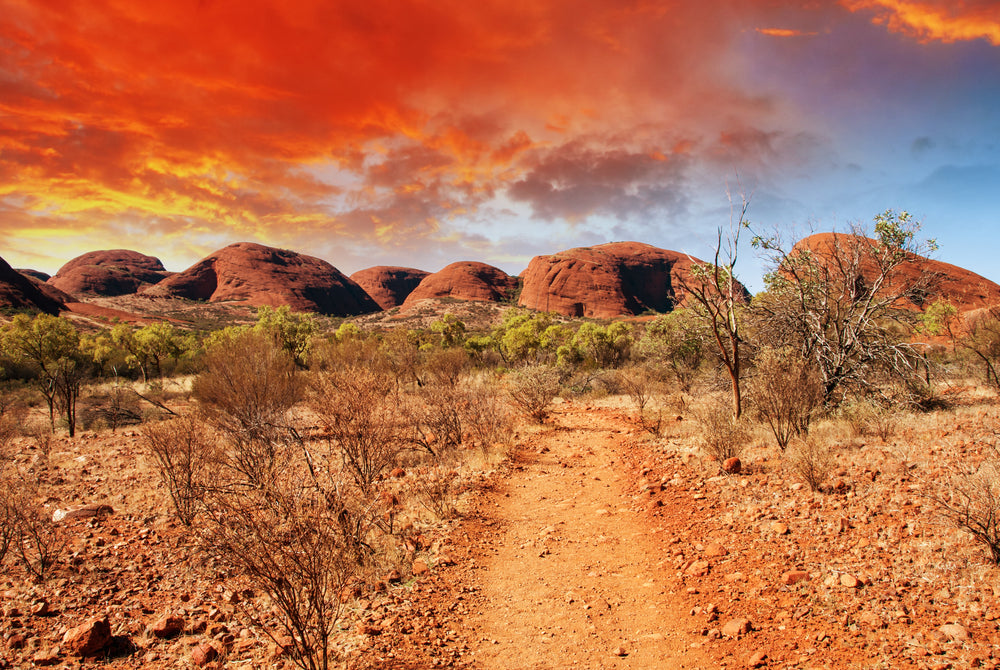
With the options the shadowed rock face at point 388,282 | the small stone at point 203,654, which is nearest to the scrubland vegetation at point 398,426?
the small stone at point 203,654

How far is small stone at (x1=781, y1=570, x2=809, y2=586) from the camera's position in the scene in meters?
4.11

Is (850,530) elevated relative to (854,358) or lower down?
lower down

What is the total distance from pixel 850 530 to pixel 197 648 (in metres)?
6.51

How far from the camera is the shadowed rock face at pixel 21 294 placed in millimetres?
58781

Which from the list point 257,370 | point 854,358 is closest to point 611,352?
point 854,358

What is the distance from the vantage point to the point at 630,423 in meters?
12.5

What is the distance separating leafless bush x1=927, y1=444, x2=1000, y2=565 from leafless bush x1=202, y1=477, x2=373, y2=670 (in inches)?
218

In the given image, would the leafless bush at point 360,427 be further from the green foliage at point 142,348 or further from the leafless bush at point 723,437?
the green foliage at point 142,348

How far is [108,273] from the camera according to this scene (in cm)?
12000

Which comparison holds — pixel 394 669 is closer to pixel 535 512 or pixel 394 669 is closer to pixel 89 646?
pixel 89 646

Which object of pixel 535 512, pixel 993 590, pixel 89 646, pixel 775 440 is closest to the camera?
pixel 993 590

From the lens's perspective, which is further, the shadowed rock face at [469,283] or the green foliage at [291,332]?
the shadowed rock face at [469,283]

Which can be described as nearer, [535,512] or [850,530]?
[850,530]

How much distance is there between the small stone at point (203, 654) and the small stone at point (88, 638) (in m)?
0.85
